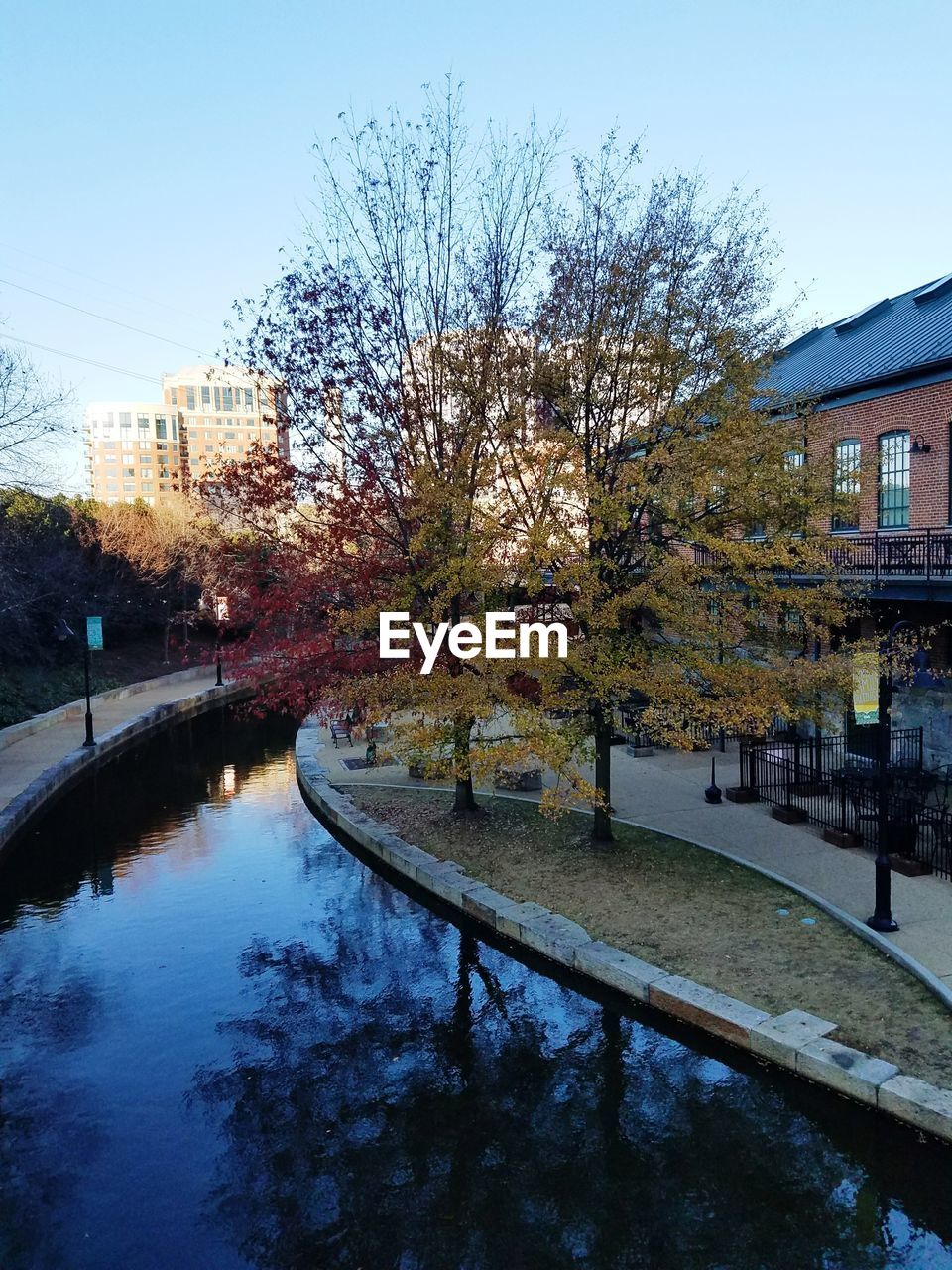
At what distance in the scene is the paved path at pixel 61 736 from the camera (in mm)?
20328

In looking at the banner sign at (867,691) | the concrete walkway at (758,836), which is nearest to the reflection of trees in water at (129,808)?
the concrete walkway at (758,836)

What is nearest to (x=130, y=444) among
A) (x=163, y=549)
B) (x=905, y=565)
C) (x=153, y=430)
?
(x=153, y=430)

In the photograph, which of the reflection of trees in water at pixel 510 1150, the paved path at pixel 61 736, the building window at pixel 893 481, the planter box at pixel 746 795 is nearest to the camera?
the reflection of trees in water at pixel 510 1150

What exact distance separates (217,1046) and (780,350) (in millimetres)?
13666

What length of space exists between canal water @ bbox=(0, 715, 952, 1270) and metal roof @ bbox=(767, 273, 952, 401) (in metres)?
11.0

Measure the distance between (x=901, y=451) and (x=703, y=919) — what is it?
1247cm

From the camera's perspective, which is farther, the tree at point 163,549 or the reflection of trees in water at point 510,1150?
the tree at point 163,549

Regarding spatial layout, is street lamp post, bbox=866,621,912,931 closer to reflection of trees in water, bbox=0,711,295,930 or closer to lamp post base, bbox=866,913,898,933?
lamp post base, bbox=866,913,898,933

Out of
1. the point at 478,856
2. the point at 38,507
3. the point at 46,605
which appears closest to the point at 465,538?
the point at 478,856

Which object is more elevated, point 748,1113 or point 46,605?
point 46,605

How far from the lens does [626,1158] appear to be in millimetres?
7152

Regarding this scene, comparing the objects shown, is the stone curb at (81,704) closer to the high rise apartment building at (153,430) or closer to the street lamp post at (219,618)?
the street lamp post at (219,618)

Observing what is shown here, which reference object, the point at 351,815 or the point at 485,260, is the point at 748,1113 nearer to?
the point at 351,815

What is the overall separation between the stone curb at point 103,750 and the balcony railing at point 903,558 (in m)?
14.6
